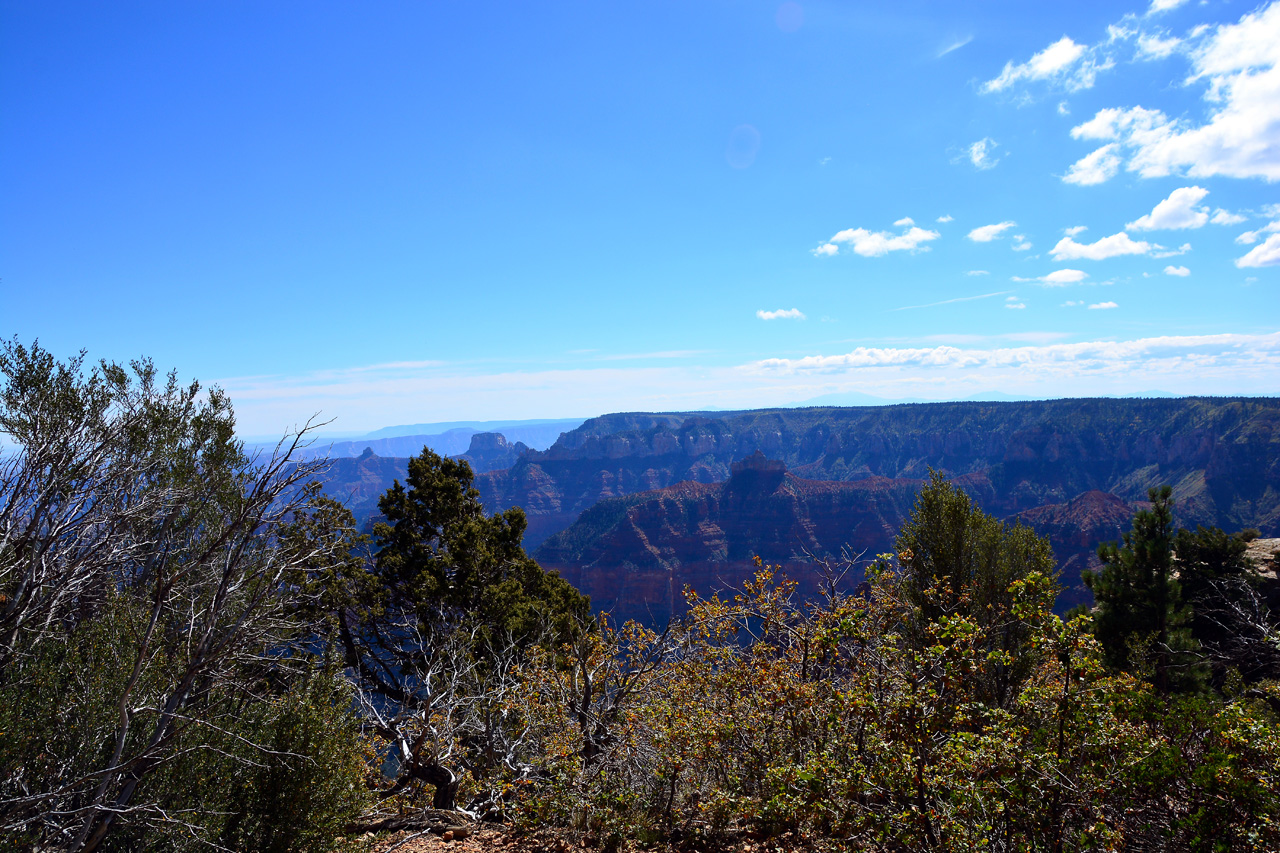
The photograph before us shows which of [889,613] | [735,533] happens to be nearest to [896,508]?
[735,533]

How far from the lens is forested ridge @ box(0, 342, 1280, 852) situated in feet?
16.3

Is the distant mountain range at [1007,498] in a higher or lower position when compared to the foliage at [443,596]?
lower

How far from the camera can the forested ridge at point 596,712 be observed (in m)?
4.96

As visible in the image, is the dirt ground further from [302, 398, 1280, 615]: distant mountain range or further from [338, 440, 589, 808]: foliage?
[302, 398, 1280, 615]: distant mountain range

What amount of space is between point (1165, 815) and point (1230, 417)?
152 m

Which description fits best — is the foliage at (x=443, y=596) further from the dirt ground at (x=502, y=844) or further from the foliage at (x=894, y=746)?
the foliage at (x=894, y=746)

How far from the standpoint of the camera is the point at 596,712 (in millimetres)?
10805

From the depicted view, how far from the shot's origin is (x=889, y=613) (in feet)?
25.0

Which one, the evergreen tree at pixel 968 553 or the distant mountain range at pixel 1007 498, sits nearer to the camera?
the evergreen tree at pixel 968 553

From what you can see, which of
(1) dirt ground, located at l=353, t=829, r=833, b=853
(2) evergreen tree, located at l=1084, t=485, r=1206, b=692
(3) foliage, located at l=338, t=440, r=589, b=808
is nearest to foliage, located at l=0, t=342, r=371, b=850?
(1) dirt ground, located at l=353, t=829, r=833, b=853

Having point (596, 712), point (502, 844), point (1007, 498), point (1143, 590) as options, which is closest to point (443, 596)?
point (596, 712)

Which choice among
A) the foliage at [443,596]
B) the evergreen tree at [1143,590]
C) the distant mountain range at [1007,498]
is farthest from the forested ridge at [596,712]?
the distant mountain range at [1007,498]

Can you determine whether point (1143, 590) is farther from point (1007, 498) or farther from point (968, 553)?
point (1007, 498)

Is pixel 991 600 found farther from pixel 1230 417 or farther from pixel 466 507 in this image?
pixel 1230 417
